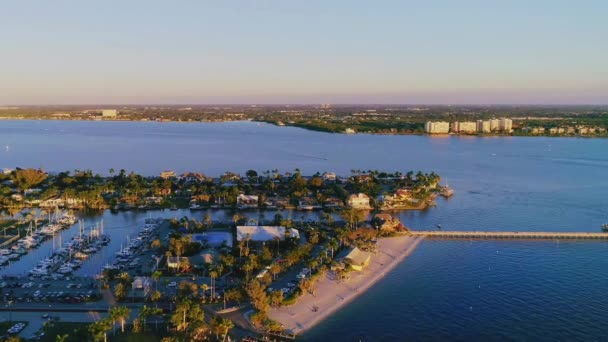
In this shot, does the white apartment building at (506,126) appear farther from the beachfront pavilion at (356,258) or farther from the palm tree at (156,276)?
the palm tree at (156,276)

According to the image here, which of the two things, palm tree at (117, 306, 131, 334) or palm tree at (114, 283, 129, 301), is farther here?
palm tree at (114, 283, 129, 301)

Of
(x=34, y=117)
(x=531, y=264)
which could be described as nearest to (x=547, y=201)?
(x=531, y=264)

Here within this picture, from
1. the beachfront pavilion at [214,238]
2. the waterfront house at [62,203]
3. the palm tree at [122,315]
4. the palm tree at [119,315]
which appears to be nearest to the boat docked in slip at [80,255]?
the beachfront pavilion at [214,238]

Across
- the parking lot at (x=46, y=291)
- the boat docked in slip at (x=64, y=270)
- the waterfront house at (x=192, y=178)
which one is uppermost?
the waterfront house at (x=192, y=178)

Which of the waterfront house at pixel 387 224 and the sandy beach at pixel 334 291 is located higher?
the waterfront house at pixel 387 224

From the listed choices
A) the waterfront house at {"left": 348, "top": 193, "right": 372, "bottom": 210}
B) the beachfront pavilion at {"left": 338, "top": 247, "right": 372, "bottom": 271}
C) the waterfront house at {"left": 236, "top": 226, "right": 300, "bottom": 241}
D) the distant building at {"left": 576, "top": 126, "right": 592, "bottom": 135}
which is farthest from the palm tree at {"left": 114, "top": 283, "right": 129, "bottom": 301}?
the distant building at {"left": 576, "top": 126, "right": 592, "bottom": 135}

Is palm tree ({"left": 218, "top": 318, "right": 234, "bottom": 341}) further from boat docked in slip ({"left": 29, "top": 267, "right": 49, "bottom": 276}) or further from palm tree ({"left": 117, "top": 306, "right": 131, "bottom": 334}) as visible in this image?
boat docked in slip ({"left": 29, "top": 267, "right": 49, "bottom": 276})
